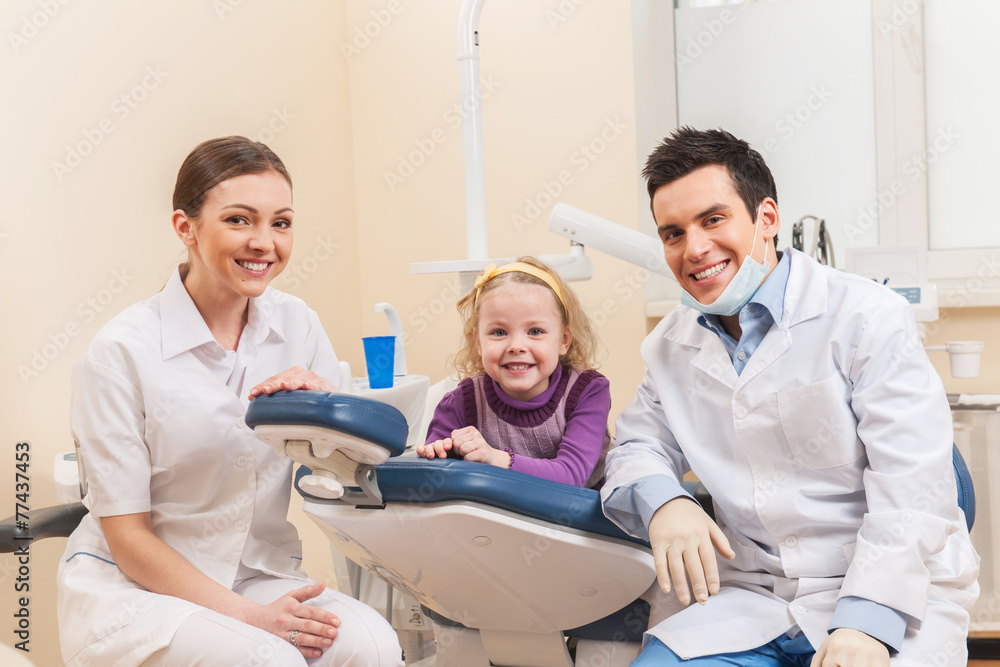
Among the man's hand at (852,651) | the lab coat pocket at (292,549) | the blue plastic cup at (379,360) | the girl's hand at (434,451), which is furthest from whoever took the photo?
the blue plastic cup at (379,360)

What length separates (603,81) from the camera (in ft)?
9.27

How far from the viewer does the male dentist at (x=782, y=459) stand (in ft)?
3.80

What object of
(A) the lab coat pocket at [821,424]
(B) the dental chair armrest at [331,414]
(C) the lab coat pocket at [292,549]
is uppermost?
(B) the dental chair armrest at [331,414]

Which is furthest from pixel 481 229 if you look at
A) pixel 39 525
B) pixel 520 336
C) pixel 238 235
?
pixel 39 525

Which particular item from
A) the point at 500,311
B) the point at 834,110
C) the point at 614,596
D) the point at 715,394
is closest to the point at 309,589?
the point at 614,596

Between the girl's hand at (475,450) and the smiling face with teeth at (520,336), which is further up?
the smiling face with teeth at (520,336)

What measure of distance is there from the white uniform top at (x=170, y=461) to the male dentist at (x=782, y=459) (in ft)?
2.11

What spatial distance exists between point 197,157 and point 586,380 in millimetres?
852

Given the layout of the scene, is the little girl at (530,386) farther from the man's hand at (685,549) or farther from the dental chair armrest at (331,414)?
the dental chair armrest at (331,414)

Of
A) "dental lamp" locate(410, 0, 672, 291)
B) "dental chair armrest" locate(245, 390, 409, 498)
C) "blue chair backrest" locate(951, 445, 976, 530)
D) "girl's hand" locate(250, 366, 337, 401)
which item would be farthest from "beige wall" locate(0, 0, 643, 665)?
"blue chair backrest" locate(951, 445, 976, 530)

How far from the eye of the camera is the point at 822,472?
51.3 inches

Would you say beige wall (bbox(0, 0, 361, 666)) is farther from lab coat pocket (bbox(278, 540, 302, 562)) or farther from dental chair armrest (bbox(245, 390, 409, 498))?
dental chair armrest (bbox(245, 390, 409, 498))

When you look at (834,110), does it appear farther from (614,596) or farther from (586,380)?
(614,596)

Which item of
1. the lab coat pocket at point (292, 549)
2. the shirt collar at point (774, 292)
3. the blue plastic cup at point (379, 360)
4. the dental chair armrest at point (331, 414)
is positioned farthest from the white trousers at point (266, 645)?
the shirt collar at point (774, 292)
